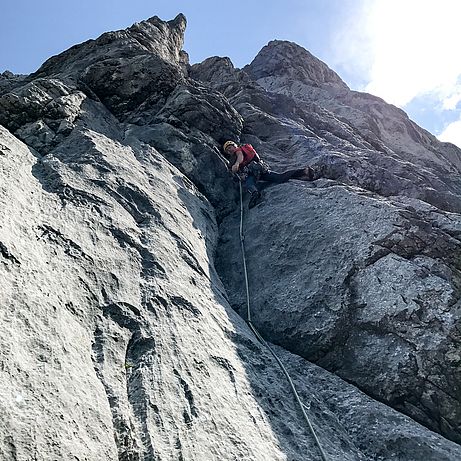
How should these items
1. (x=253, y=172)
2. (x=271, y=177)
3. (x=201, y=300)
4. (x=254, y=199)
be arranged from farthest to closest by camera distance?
1. (x=271, y=177)
2. (x=253, y=172)
3. (x=254, y=199)
4. (x=201, y=300)

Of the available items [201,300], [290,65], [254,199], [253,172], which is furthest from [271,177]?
[290,65]

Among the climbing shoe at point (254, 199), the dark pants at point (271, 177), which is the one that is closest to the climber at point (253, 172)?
the dark pants at point (271, 177)

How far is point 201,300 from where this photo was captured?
7.98 m

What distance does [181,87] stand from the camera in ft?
54.9

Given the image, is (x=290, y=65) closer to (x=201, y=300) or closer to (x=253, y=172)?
(x=253, y=172)

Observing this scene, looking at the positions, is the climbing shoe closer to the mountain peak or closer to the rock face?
the rock face

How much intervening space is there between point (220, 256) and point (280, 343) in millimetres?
2996

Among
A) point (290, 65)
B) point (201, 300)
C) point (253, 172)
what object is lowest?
point (201, 300)

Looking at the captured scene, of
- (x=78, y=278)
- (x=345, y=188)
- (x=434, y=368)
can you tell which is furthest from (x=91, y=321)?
(x=345, y=188)

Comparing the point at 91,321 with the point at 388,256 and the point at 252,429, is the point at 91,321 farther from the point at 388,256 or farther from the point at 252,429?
the point at 388,256

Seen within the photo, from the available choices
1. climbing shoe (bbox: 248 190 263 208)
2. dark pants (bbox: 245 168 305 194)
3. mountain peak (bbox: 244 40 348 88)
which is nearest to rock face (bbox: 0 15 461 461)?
climbing shoe (bbox: 248 190 263 208)

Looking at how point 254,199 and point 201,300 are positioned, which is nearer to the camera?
point 201,300

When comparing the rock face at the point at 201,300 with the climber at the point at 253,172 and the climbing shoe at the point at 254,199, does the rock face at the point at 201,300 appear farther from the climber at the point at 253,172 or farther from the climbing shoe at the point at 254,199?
the climber at the point at 253,172

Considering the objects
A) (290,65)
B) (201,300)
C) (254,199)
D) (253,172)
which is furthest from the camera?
(290,65)
